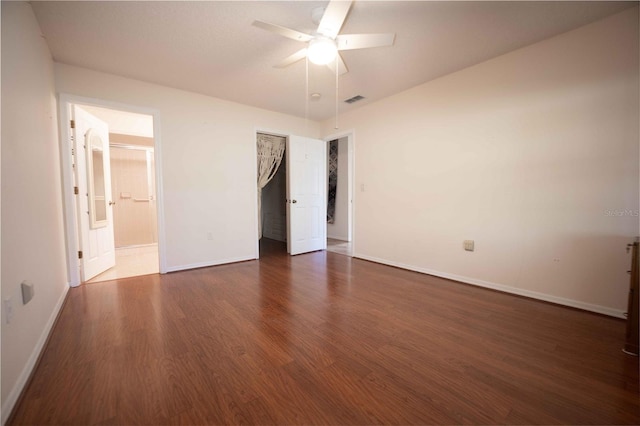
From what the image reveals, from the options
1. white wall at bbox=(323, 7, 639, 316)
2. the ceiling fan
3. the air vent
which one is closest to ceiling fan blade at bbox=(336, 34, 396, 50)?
the ceiling fan

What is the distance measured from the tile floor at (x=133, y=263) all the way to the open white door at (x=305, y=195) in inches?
84.9

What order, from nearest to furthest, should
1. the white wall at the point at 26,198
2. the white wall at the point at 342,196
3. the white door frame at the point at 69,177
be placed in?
1. the white wall at the point at 26,198
2. the white door frame at the point at 69,177
3. the white wall at the point at 342,196

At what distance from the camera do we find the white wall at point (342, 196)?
601cm

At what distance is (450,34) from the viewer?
2.26 metres

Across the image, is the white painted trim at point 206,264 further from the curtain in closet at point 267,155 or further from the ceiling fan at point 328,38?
the ceiling fan at point 328,38

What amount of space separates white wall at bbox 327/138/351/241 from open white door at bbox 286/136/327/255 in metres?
1.16

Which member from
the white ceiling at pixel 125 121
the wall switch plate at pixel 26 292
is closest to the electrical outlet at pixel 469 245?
the wall switch plate at pixel 26 292

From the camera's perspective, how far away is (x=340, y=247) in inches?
206

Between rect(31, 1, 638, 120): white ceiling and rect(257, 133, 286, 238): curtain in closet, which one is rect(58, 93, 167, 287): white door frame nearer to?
rect(31, 1, 638, 120): white ceiling

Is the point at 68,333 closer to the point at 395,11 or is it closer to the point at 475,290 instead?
the point at 395,11

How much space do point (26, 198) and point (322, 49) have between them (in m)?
2.29

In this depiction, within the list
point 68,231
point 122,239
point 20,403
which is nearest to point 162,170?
point 68,231

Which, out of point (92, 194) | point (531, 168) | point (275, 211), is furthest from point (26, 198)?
point (275, 211)

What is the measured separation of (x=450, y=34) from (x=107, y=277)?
4.65m
